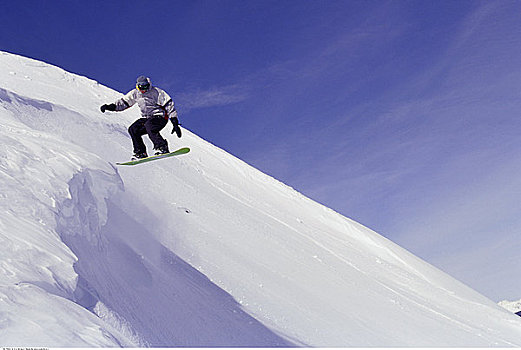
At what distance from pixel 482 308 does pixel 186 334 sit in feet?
43.0

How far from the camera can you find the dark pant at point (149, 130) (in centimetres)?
1012

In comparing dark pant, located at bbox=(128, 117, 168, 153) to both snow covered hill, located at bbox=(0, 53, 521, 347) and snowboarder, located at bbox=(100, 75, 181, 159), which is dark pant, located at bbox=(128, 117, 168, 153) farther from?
snow covered hill, located at bbox=(0, 53, 521, 347)

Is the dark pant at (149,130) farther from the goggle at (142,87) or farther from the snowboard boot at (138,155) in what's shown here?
the goggle at (142,87)

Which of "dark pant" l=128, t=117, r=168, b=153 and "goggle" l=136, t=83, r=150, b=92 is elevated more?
"goggle" l=136, t=83, r=150, b=92

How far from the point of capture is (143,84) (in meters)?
9.87

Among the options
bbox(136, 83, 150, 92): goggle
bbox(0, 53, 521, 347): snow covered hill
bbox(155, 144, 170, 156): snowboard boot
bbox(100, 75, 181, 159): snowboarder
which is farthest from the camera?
bbox(155, 144, 170, 156): snowboard boot

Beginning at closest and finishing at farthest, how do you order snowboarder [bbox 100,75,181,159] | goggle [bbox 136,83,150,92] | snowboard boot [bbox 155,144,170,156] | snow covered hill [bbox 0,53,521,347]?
snow covered hill [bbox 0,53,521,347], goggle [bbox 136,83,150,92], snowboarder [bbox 100,75,181,159], snowboard boot [bbox 155,144,170,156]

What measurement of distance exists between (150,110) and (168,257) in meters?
3.10

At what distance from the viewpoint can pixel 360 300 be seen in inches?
500

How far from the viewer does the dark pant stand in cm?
1012

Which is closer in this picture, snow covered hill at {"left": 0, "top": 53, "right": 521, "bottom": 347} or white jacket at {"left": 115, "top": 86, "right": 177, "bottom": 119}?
snow covered hill at {"left": 0, "top": 53, "right": 521, "bottom": 347}

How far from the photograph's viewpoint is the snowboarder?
397 inches

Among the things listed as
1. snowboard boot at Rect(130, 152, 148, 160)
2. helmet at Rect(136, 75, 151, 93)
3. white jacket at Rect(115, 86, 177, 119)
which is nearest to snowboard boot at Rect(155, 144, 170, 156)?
snowboard boot at Rect(130, 152, 148, 160)

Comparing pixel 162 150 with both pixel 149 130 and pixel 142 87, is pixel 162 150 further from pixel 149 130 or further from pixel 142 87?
pixel 142 87
